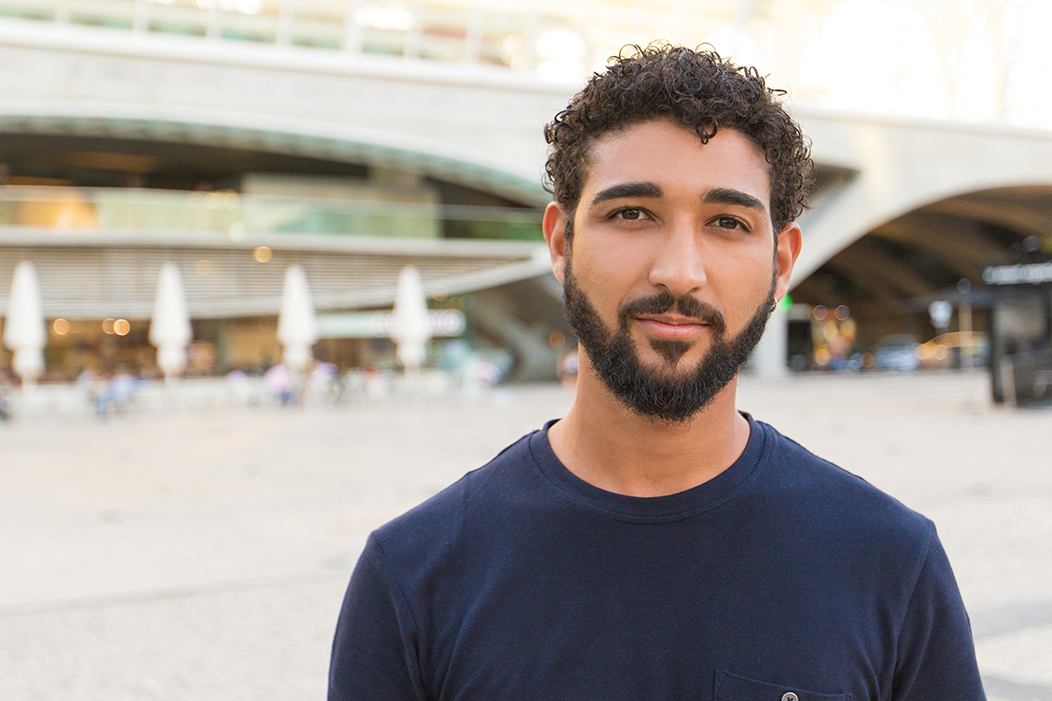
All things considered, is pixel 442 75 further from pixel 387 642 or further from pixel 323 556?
pixel 387 642

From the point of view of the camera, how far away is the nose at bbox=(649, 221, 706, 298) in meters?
1.40

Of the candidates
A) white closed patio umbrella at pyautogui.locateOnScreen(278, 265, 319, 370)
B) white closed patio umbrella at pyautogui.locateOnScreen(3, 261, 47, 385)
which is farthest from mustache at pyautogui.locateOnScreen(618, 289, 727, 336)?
white closed patio umbrella at pyautogui.locateOnScreen(3, 261, 47, 385)

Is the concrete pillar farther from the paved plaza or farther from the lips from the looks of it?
the lips

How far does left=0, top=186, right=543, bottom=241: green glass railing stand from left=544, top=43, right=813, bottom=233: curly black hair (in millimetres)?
30134

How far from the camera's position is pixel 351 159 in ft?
112

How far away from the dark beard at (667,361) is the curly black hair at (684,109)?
0.25 meters

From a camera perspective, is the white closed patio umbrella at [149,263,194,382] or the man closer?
the man

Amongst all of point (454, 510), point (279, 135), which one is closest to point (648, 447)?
point (454, 510)

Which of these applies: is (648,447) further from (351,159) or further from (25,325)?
(351,159)

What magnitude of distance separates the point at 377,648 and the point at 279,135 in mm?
31109

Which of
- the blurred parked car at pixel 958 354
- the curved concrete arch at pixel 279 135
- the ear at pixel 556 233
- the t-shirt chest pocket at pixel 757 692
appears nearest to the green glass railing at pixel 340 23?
the curved concrete arch at pixel 279 135

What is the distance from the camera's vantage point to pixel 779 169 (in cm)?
155

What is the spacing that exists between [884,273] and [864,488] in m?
59.9

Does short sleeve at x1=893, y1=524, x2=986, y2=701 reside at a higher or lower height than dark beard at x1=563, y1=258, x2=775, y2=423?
lower
